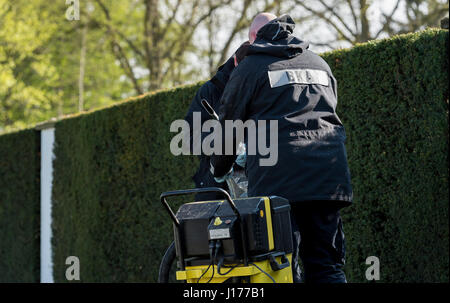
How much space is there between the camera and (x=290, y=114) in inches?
126

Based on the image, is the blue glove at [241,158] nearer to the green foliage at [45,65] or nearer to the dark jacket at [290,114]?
the dark jacket at [290,114]

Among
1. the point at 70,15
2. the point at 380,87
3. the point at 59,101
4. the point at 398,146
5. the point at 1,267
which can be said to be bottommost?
the point at 1,267

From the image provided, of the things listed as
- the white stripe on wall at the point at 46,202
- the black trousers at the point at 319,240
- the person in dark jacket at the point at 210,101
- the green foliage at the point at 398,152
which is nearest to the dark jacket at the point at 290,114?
the black trousers at the point at 319,240

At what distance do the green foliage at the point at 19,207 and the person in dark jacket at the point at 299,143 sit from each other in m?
7.38

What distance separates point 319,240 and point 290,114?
69cm

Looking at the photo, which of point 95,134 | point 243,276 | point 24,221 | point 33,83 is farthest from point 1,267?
point 33,83

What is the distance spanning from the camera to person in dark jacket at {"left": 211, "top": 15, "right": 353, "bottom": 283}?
10.4 feet

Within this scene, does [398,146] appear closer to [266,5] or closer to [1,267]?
[1,267]

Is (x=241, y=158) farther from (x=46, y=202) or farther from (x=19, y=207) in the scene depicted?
(x=19, y=207)

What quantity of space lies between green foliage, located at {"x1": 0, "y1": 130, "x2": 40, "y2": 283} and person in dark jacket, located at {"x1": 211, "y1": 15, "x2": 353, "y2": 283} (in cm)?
738

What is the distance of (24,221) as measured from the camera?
33.6ft

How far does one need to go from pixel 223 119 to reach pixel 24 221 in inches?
306

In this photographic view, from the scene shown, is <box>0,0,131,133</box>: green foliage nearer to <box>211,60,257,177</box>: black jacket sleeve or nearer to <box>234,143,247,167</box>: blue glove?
<box>234,143,247,167</box>: blue glove

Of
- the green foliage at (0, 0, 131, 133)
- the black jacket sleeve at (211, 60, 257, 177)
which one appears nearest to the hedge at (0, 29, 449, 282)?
the black jacket sleeve at (211, 60, 257, 177)
